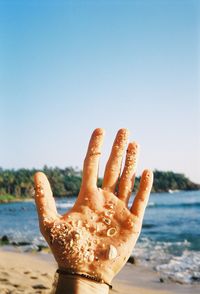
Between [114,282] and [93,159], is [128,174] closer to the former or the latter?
[93,159]

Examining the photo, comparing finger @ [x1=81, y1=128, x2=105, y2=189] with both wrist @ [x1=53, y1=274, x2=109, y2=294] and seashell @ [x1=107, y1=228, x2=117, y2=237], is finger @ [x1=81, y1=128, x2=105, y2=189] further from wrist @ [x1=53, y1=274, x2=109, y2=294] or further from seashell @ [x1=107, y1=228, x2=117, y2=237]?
wrist @ [x1=53, y1=274, x2=109, y2=294]

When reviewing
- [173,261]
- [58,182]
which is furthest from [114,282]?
[58,182]

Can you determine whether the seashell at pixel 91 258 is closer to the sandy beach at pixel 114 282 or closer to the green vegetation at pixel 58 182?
the sandy beach at pixel 114 282

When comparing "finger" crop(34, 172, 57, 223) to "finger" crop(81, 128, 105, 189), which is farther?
"finger" crop(81, 128, 105, 189)

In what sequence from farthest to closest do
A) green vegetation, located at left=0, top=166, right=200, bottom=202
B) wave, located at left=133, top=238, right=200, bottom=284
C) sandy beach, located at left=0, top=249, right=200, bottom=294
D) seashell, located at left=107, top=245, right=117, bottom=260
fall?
1. green vegetation, located at left=0, top=166, right=200, bottom=202
2. wave, located at left=133, top=238, right=200, bottom=284
3. sandy beach, located at left=0, top=249, right=200, bottom=294
4. seashell, located at left=107, top=245, right=117, bottom=260

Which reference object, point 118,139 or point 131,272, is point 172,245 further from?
point 118,139

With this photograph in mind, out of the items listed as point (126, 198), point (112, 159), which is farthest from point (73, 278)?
point (112, 159)

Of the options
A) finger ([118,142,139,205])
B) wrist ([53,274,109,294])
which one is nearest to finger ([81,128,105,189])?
finger ([118,142,139,205])
